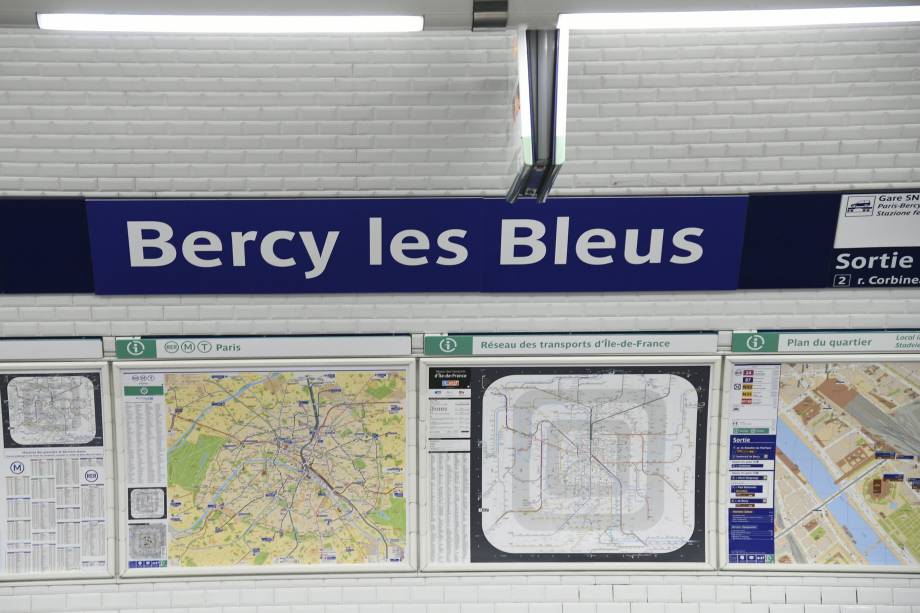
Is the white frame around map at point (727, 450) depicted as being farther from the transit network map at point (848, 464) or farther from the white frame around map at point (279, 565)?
the white frame around map at point (279, 565)

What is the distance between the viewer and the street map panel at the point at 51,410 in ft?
10.9

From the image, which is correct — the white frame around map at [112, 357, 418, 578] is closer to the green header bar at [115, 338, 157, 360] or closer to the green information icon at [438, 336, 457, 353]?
the green header bar at [115, 338, 157, 360]

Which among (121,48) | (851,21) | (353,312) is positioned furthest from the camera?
(353,312)

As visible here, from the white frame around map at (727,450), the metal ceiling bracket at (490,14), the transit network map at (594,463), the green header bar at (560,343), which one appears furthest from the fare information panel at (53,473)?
the white frame around map at (727,450)

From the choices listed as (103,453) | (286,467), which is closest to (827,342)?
(286,467)

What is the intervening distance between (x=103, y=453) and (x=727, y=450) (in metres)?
3.10

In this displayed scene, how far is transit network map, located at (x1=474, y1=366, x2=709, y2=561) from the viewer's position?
11.2 ft

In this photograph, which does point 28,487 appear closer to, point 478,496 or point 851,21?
point 478,496

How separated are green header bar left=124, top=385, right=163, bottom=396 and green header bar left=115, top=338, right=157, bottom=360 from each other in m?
0.14

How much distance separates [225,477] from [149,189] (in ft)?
4.69

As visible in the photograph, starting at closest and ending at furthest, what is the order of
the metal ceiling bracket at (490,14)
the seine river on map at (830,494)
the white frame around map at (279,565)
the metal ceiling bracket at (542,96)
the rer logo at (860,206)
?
the metal ceiling bracket at (490,14), the metal ceiling bracket at (542,96), the rer logo at (860,206), the white frame around map at (279,565), the seine river on map at (830,494)

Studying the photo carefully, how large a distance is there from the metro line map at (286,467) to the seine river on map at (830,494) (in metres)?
1.94

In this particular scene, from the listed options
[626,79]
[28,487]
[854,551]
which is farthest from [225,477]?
[854,551]

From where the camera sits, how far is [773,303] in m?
3.34
